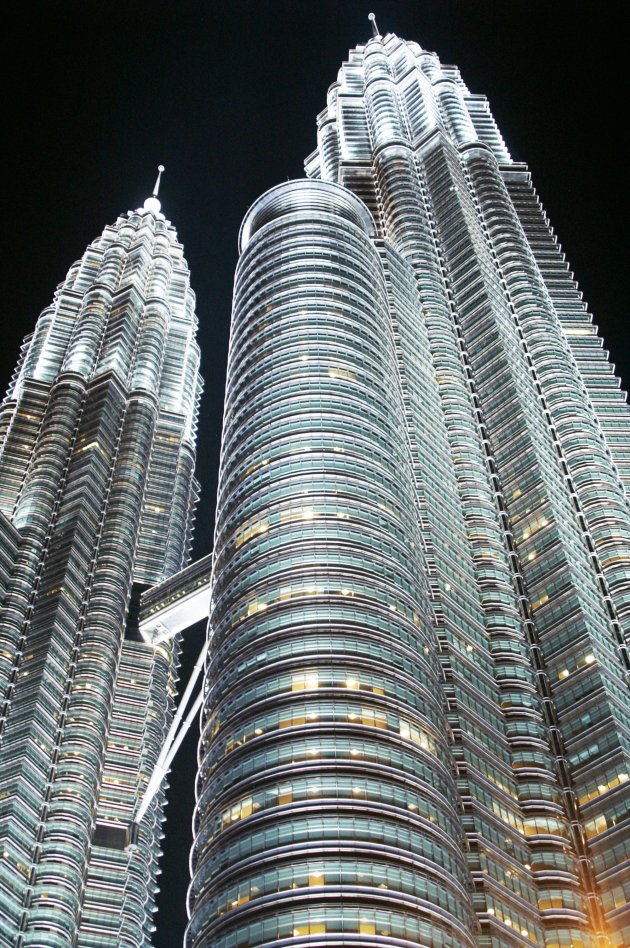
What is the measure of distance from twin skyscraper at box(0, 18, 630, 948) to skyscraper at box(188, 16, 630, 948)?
0.29 metres

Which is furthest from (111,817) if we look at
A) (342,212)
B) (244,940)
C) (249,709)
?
(342,212)

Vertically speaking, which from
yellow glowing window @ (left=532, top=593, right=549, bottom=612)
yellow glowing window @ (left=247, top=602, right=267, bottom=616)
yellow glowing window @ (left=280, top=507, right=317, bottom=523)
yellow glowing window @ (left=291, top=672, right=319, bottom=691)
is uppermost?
yellow glowing window @ (left=532, top=593, right=549, bottom=612)

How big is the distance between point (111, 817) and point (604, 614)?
6124 centimetres

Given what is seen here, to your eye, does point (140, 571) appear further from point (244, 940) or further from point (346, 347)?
point (244, 940)

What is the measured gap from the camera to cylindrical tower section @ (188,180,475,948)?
234 ft

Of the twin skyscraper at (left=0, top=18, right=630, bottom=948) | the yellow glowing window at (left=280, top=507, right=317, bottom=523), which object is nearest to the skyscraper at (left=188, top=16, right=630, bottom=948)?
the yellow glowing window at (left=280, top=507, right=317, bottom=523)

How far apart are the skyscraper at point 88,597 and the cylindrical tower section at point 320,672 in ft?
114

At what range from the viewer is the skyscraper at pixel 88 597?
11856 centimetres

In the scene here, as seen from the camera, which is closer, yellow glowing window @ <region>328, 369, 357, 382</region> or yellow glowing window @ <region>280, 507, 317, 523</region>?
yellow glowing window @ <region>280, 507, 317, 523</region>

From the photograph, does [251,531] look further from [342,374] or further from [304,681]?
[342,374]

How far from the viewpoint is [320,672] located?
8362 cm

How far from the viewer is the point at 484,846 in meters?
84.6

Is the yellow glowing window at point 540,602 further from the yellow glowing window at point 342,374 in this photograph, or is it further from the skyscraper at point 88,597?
the skyscraper at point 88,597

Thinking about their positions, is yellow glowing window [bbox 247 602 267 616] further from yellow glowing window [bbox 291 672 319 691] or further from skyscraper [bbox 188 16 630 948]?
yellow glowing window [bbox 291 672 319 691]
